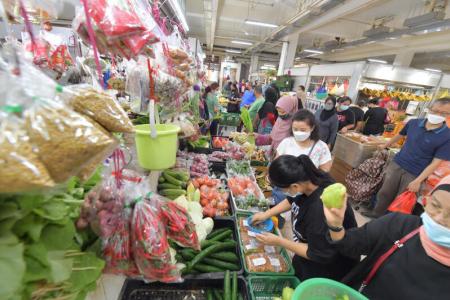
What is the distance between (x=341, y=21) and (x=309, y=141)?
30.8 feet

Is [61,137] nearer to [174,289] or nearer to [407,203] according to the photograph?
[174,289]

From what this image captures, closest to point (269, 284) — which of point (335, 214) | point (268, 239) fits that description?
point (268, 239)

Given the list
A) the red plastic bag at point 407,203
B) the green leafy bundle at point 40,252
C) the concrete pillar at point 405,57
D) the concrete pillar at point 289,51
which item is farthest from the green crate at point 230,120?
the concrete pillar at point 405,57

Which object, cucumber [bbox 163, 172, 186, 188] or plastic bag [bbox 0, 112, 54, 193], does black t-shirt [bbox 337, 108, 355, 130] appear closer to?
cucumber [bbox 163, 172, 186, 188]

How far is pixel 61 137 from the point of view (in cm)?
43

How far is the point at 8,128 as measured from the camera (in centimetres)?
39

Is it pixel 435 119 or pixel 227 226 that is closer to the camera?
pixel 227 226

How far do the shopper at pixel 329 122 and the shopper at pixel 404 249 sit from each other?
3171mm

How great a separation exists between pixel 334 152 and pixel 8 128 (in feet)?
18.6

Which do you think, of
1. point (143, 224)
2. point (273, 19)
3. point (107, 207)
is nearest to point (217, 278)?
point (143, 224)

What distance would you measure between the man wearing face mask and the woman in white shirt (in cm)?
149

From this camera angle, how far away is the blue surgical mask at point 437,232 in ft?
3.32

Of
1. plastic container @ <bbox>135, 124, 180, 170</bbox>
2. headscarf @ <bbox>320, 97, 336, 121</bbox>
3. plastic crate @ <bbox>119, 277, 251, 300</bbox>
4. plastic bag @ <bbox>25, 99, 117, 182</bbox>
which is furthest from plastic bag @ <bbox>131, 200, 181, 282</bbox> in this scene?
headscarf @ <bbox>320, 97, 336, 121</bbox>

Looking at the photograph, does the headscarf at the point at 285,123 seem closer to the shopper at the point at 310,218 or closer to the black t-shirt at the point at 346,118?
the shopper at the point at 310,218
